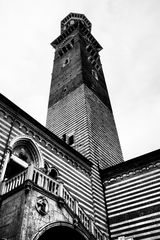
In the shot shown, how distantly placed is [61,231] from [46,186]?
5.00 ft

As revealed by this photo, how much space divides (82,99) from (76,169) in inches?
301

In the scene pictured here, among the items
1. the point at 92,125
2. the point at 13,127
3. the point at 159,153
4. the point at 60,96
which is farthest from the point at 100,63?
the point at 13,127

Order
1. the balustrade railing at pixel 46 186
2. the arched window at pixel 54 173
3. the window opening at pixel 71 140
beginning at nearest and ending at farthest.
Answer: the balustrade railing at pixel 46 186 < the arched window at pixel 54 173 < the window opening at pixel 71 140

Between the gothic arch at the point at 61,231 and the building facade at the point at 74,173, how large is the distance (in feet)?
0.10

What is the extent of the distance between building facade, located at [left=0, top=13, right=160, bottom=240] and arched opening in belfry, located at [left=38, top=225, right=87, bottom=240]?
3 centimetres

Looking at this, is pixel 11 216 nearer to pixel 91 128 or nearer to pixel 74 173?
pixel 74 173

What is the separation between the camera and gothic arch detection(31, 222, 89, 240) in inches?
281

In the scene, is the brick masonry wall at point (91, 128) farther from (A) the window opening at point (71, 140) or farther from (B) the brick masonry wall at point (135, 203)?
(B) the brick masonry wall at point (135, 203)

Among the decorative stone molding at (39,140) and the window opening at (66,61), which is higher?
the window opening at (66,61)

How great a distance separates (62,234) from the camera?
7910 mm

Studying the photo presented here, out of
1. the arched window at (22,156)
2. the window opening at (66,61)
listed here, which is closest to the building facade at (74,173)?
the arched window at (22,156)

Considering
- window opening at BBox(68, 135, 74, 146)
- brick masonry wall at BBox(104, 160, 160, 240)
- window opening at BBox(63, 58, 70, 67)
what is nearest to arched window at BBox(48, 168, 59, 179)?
brick masonry wall at BBox(104, 160, 160, 240)

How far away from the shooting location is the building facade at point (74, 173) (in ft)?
24.2

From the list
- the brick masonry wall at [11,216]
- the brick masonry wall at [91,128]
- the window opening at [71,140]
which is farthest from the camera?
the window opening at [71,140]
